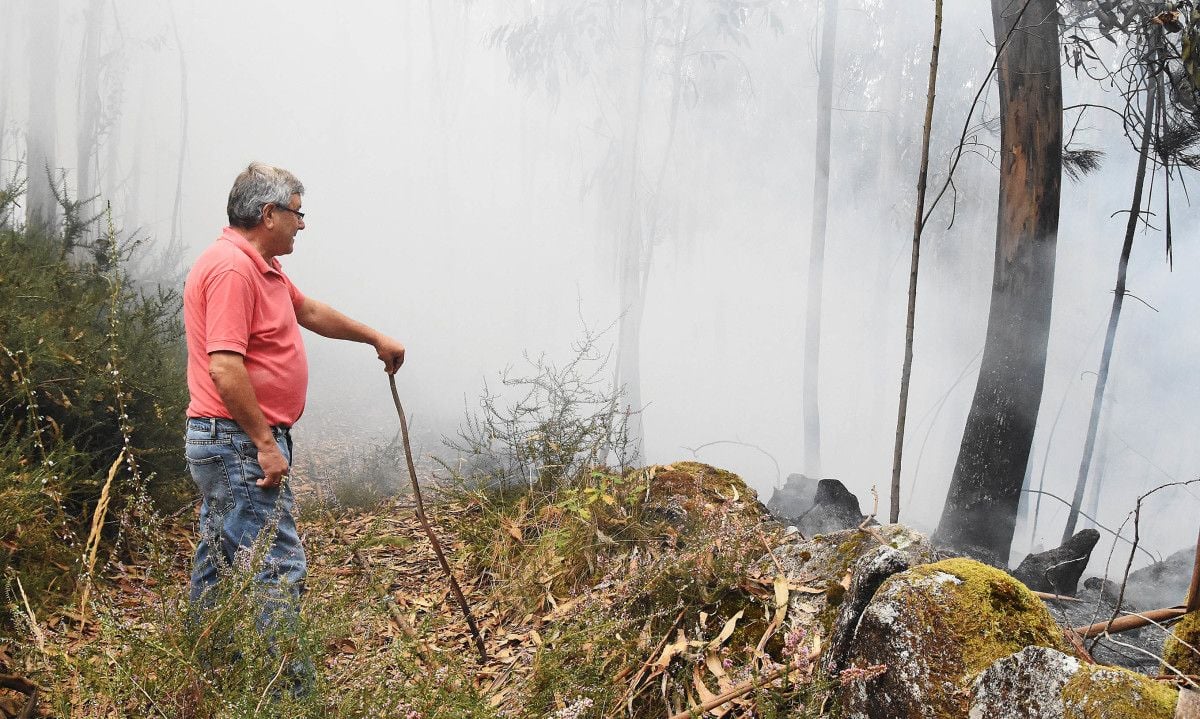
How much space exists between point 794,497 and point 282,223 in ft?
16.6

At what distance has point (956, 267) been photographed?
11969mm

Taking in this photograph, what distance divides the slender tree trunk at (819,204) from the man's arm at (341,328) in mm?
8958

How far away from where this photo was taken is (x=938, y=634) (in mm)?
1479

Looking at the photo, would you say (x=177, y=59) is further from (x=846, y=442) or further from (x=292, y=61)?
(x=846, y=442)

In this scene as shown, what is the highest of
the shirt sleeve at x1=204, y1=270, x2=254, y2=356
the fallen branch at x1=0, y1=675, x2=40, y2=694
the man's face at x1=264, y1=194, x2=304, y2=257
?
the man's face at x1=264, y1=194, x2=304, y2=257

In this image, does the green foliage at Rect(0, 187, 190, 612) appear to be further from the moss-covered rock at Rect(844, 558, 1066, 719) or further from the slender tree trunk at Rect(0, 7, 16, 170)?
the slender tree trunk at Rect(0, 7, 16, 170)

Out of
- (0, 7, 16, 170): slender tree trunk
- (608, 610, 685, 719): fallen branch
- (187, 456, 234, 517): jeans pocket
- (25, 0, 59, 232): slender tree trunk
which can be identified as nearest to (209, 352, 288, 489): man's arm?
(187, 456, 234, 517): jeans pocket

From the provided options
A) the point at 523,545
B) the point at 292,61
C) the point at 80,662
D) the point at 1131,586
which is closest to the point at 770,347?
the point at 1131,586

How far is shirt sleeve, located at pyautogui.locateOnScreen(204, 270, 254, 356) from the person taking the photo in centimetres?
216

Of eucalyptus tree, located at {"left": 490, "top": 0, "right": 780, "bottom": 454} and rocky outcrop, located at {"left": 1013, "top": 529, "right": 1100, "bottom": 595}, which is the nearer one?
rocky outcrop, located at {"left": 1013, "top": 529, "right": 1100, "bottom": 595}

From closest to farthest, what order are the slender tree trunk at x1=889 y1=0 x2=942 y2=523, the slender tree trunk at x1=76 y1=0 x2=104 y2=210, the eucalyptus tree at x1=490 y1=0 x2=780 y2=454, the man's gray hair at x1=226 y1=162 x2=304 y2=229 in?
the man's gray hair at x1=226 y1=162 x2=304 y2=229
the slender tree trunk at x1=889 y1=0 x2=942 y2=523
the eucalyptus tree at x1=490 y1=0 x2=780 y2=454
the slender tree trunk at x1=76 y1=0 x2=104 y2=210

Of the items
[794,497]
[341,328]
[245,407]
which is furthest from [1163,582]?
[245,407]

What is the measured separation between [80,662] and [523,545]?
2.48 m

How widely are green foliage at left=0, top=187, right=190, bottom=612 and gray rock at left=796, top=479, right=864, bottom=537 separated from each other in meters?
3.91
